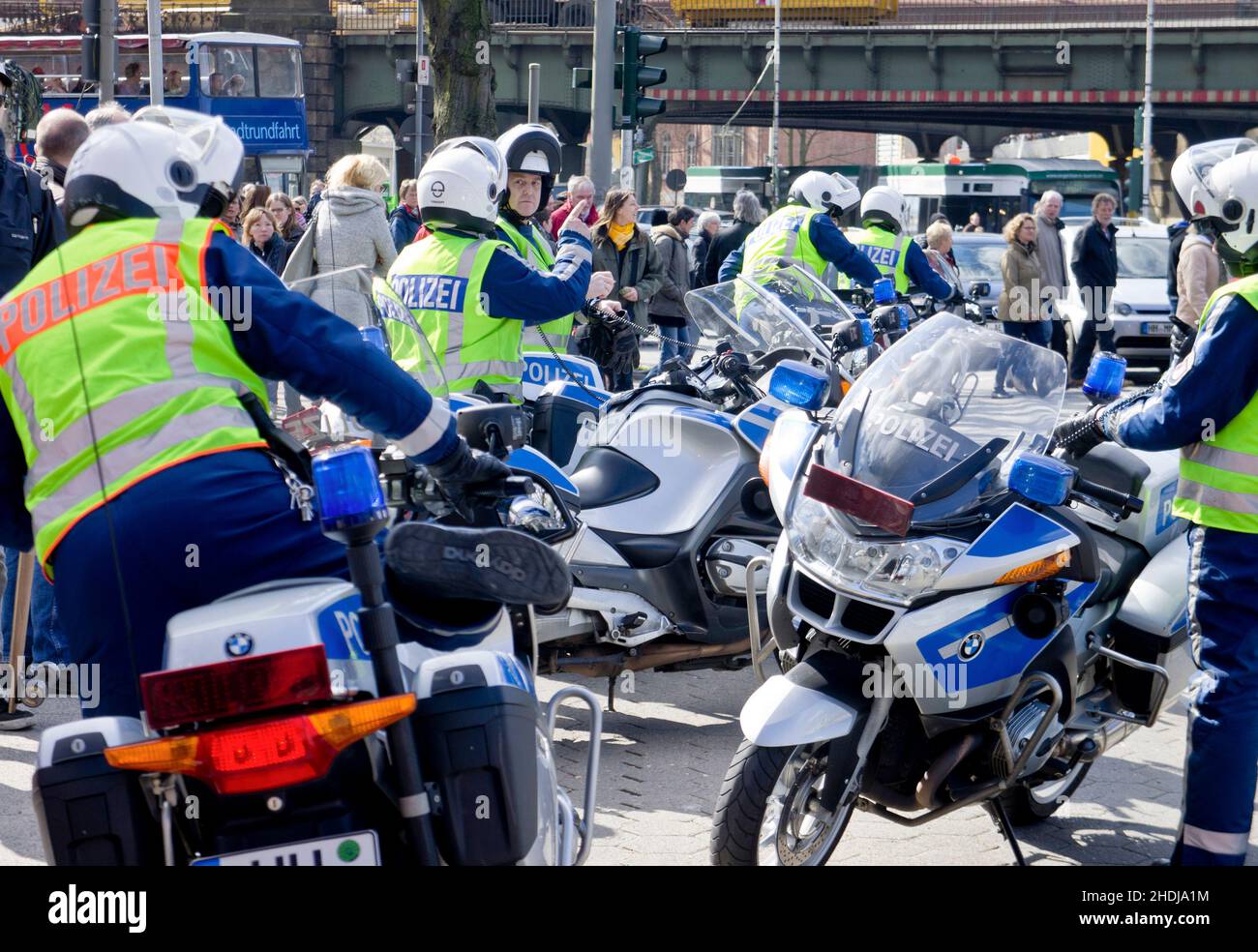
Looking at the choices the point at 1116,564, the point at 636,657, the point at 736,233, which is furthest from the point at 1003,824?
the point at 736,233

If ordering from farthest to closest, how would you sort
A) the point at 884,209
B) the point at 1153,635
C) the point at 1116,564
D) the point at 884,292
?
the point at 884,209, the point at 884,292, the point at 1116,564, the point at 1153,635

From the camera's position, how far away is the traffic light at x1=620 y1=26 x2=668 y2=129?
15578 millimetres

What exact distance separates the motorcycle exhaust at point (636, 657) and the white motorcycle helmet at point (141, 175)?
110 inches

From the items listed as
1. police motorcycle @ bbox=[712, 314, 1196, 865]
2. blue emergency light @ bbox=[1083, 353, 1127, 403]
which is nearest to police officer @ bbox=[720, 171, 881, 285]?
blue emergency light @ bbox=[1083, 353, 1127, 403]

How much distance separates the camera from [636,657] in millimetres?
5730

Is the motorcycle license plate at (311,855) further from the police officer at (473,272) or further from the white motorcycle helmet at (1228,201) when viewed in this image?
the police officer at (473,272)

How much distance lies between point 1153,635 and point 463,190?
2816mm

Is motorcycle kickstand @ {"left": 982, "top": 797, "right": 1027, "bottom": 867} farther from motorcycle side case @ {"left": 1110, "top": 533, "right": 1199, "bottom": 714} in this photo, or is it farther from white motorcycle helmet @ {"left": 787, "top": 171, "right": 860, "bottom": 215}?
white motorcycle helmet @ {"left": 787, "top": 171, "right": 860, "bottom": 215}

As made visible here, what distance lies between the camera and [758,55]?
5225cm

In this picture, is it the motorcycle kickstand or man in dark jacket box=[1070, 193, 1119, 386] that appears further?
man in dark jacket box=[1070, 193, 1119, 386]

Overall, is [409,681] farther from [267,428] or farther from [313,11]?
[313,11]

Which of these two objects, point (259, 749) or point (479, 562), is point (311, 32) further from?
point (259, 749)

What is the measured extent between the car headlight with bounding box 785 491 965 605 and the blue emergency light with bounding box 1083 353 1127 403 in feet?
2.00
